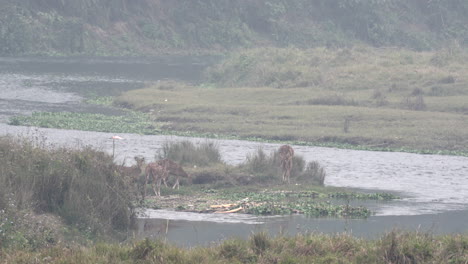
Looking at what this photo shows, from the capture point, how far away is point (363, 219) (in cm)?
2158

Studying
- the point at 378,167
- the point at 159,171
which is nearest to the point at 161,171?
the point at 159,171

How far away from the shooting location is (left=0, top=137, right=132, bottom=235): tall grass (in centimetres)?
1741

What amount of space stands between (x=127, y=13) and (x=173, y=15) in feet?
17.7

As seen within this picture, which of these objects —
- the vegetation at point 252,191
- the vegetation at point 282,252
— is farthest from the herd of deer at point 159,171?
the vegetation at point 282,252

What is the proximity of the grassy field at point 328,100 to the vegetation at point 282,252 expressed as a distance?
2319 centimetres

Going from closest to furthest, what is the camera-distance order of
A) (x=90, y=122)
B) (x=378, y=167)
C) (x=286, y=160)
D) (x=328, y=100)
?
(x=286, y=160), (x=378, y=167), (x=90, y=122), (x=328, y=100)

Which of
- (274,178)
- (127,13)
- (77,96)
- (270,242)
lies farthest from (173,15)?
(270,242)

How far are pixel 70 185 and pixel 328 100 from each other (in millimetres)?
29288

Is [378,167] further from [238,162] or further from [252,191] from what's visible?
[252,191]

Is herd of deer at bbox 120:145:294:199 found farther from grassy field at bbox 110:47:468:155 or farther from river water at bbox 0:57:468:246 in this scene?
grassy field at bbox 110:47:468:155

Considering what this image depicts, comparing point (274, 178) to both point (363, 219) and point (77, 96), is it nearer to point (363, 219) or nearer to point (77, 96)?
point (363, 219)

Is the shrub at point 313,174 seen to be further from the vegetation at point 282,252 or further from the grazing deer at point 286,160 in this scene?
the vegetation at point 282,252

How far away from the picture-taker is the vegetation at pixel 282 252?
12.4 meters

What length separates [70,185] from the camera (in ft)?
59.0
